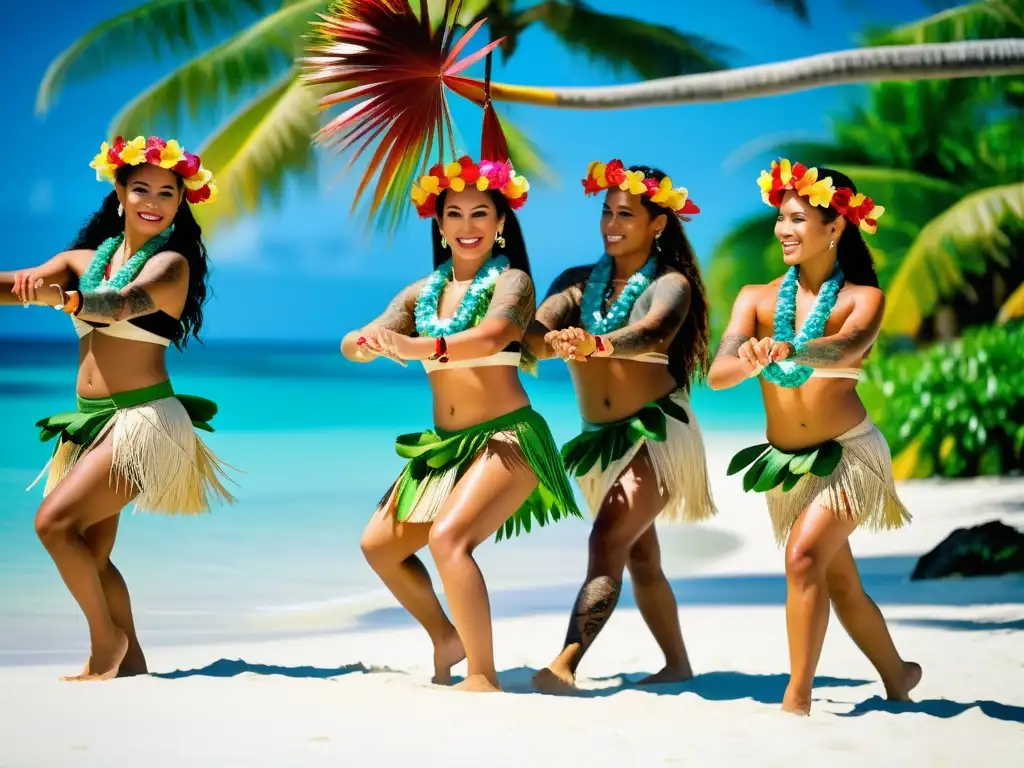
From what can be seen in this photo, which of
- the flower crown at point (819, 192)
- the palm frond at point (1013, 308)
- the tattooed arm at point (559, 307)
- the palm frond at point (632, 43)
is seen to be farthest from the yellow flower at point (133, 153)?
the palm frond at point (1013, 308)

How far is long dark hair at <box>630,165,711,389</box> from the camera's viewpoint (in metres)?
4.67

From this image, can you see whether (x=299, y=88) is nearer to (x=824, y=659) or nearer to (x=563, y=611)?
(x=563, y=611)

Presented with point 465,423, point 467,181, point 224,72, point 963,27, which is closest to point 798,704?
point 465,423

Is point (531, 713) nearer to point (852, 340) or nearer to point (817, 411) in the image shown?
point (817, 411)

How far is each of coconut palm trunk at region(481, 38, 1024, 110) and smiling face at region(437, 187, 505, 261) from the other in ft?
6.52

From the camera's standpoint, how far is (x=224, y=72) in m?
11.3

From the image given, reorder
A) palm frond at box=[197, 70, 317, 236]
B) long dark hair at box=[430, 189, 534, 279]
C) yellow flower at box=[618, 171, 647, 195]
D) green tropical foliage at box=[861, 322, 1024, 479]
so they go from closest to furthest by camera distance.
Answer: long dark hair at box=[430, 189, 534, 279] < yellow flower at box=[618, 171, 647, 195] < palm frond at box=[197, 70, 317, 236] < green tropical foliage at box=[861, 322, 1024, 479]

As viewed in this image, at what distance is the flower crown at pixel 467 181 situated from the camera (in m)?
4.42

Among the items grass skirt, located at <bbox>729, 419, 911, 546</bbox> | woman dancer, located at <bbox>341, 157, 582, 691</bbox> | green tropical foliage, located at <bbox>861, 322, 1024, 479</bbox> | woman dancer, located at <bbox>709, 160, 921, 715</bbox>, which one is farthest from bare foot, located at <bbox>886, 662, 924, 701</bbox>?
green tropical foliage, located at <bbox>861, 322, 1024, 479</bbox>

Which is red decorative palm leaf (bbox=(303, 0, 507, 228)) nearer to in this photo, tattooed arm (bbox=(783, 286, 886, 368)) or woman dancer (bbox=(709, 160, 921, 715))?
woman dancer (bbox=(709, 160, 921, 715))

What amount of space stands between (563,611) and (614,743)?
11.0 feet

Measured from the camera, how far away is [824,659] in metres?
5.39

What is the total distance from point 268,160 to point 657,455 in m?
6.58

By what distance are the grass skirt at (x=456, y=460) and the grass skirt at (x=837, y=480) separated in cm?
53
